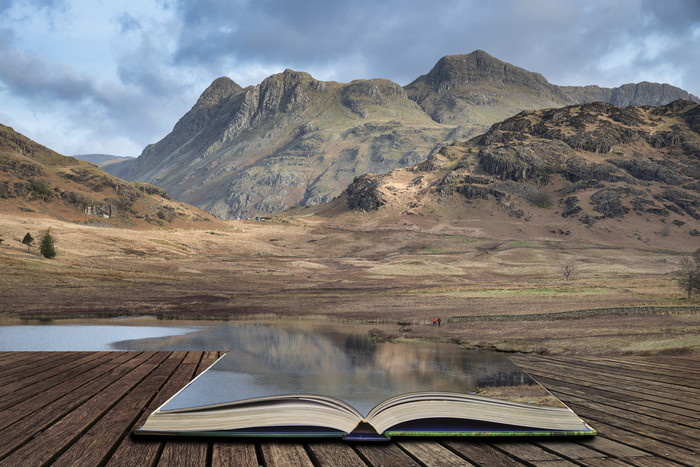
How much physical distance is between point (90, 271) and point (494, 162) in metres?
146

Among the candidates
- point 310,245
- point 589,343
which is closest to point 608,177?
point 310,245

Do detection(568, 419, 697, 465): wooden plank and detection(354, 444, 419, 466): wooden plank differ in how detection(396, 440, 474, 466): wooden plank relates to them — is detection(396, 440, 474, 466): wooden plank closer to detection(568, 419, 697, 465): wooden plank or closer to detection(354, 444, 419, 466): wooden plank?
detection(354, 444, 419, 466): wooden plank

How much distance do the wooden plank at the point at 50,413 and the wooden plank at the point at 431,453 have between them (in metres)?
3.35

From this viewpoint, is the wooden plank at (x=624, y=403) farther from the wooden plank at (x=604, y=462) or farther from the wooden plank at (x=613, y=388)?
the wooden plank at (x=604, y=462)

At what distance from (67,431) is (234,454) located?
6.10 feet

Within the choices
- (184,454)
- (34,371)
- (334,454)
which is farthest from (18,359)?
(334,454)

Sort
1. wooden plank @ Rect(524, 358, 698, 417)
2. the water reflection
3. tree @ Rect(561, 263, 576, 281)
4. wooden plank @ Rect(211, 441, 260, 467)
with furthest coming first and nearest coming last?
tree @ Rect(561, 263, 576, 281)
wooden plank @ Rect(524, 358, 698, 417)
the water reflection
wooden plank @ Rect(211, 441, 260, 467)

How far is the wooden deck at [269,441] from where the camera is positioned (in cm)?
354

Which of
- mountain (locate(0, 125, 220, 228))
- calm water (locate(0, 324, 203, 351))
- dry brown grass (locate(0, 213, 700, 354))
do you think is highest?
mountain (locate(0, 125, 220, 228))

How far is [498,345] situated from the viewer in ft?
72.7

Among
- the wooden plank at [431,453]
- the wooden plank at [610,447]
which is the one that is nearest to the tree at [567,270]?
the wooden plank at [610,447]

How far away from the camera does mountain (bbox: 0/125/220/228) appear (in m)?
93.5

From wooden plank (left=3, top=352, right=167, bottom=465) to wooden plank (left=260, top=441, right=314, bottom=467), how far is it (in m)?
1.33

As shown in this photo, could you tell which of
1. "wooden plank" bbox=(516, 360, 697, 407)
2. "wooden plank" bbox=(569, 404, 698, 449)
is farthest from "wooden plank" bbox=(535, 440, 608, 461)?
"wooden plank" bbox=(516, 360, 697, 407)
